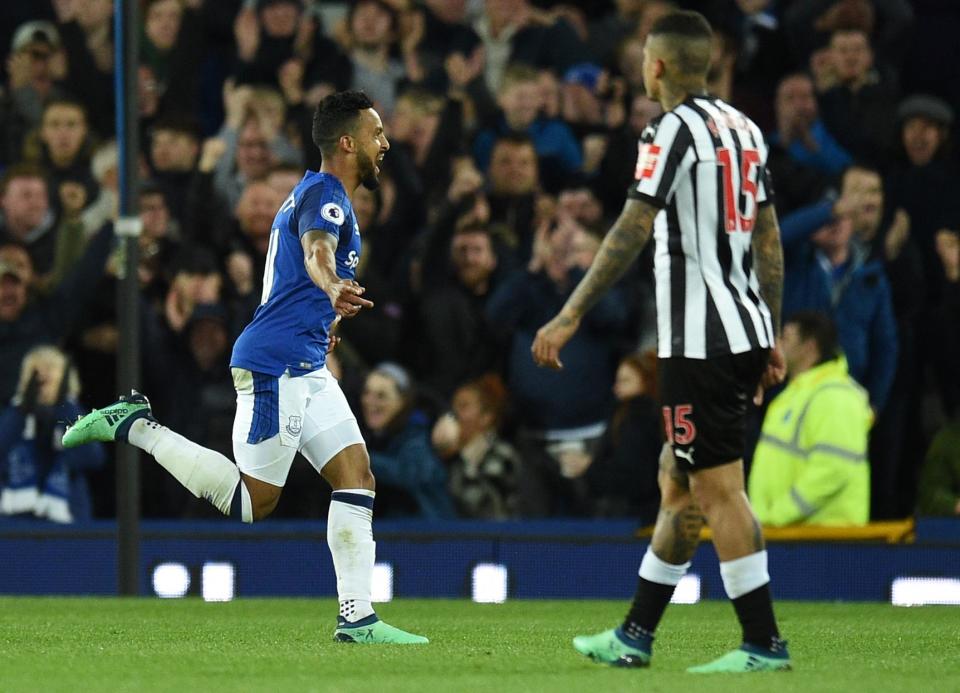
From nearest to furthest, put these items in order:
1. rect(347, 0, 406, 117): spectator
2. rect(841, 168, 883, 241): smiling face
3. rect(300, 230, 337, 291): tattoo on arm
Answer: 1. rect(300, 230, 337, 291): tattoo on arm
2. rect(841, 168, 883, 241): smiling face
3. rect(347, 0, 406, 117): spectator

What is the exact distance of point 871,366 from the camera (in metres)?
12.3

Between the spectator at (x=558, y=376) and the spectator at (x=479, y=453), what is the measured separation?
7.1 inches

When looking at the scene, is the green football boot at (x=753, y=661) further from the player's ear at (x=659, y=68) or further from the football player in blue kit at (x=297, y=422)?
the player's ear at (x=659, y=68)

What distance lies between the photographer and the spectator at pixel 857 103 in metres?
13.4

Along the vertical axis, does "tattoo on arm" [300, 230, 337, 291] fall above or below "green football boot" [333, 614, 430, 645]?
above

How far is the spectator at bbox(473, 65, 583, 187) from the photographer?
13633 millimetres

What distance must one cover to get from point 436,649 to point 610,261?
1887mm

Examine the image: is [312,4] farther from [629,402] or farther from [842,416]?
[842,416]

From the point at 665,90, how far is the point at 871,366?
21.0 feet

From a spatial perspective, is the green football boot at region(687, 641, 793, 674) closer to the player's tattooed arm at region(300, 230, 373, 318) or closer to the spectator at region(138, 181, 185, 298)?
the player's tattooed arm at region(300, 230, 373, 318)

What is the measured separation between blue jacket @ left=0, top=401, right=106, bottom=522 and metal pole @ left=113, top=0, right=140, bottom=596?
740 millimetres

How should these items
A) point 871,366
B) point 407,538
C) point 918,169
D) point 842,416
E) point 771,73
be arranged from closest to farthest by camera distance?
point 842,416, point 407,538, point 871,366, point 918,169, point 771,73

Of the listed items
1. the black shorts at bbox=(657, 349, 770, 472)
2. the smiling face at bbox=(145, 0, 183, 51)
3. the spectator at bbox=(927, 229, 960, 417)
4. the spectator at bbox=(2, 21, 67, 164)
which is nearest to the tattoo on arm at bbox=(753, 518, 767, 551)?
the black shorts at bbox=(657, 349, 770, 472)

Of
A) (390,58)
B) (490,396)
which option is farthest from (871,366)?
(390,58)
